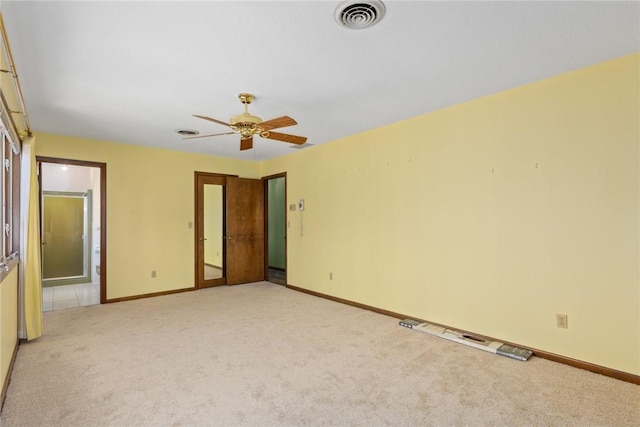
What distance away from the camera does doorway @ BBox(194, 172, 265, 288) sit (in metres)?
5.99

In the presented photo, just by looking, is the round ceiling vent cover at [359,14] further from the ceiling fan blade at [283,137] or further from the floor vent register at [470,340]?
the floor vent register at [470,340]

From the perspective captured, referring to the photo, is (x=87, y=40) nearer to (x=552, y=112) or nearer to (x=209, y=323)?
(x=209, y=323)

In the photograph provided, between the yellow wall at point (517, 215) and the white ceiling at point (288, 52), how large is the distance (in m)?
0.32

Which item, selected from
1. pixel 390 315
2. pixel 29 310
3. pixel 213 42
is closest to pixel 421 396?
pixel 390 315

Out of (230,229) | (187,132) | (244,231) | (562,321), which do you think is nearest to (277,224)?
(244,231)

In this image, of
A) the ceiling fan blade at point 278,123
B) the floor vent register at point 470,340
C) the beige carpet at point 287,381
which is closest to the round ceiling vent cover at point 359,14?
the ceiling fan blade at point 278,123

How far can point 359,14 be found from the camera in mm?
1918

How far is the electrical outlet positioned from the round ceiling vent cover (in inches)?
108

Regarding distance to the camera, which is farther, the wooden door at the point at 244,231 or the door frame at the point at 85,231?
the door frame at the point at 85,231

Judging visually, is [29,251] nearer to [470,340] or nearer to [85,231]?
[85,231]

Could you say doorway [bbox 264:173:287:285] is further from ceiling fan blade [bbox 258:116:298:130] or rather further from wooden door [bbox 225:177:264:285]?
ceiling fan blade [bbox 258:116:298:130]

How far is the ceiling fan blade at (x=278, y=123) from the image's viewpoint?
2811 millimetres

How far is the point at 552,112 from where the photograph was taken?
281 cm

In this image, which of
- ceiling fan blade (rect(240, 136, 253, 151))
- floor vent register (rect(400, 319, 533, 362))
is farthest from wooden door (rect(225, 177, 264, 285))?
floor vent register (rect(400, 319, 533, 362))
